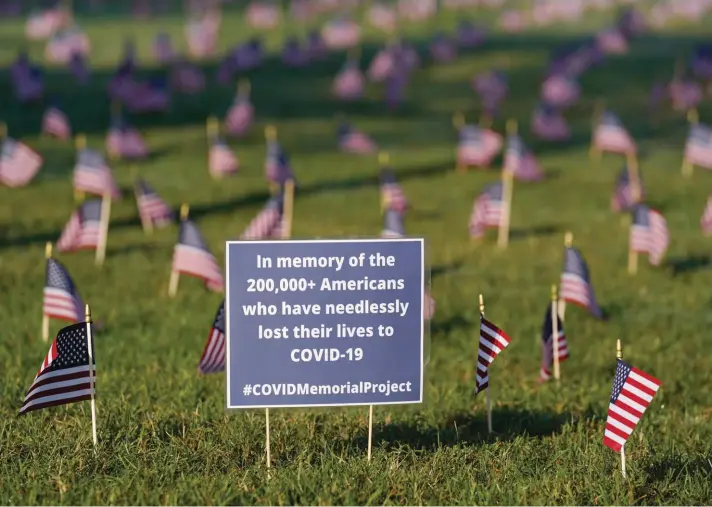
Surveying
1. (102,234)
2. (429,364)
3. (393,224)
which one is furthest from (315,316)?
(102,234)

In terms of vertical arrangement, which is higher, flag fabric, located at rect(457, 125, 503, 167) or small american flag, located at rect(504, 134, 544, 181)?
flag fabric, located at rect(457, 125, 503, 167)

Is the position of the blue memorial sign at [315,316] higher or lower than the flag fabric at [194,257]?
lower

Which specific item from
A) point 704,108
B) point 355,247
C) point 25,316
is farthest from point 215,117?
point 355,247

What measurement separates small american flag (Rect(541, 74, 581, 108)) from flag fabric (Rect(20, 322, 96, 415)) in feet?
116

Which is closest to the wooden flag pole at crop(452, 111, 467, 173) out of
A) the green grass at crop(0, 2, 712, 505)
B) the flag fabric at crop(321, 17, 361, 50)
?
the green grass at crop(0, 2, 712, 505)

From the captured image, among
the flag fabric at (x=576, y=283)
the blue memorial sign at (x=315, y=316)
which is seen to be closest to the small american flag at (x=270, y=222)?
the flag fabric at (x=576, y=283)

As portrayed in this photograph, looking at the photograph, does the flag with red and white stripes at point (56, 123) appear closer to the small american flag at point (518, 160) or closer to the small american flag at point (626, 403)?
the small american flag at point (518, 160)

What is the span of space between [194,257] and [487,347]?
6.54m

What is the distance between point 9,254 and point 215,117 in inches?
866

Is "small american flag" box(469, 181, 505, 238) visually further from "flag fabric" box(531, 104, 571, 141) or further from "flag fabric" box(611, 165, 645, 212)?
"flag fabric" box(531, 104, 571, 141)

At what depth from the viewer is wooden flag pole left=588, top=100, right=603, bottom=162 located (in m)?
36.3

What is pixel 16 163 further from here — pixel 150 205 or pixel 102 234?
pixel 102 234

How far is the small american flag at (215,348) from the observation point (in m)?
10.6

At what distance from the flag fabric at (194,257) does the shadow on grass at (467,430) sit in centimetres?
515
